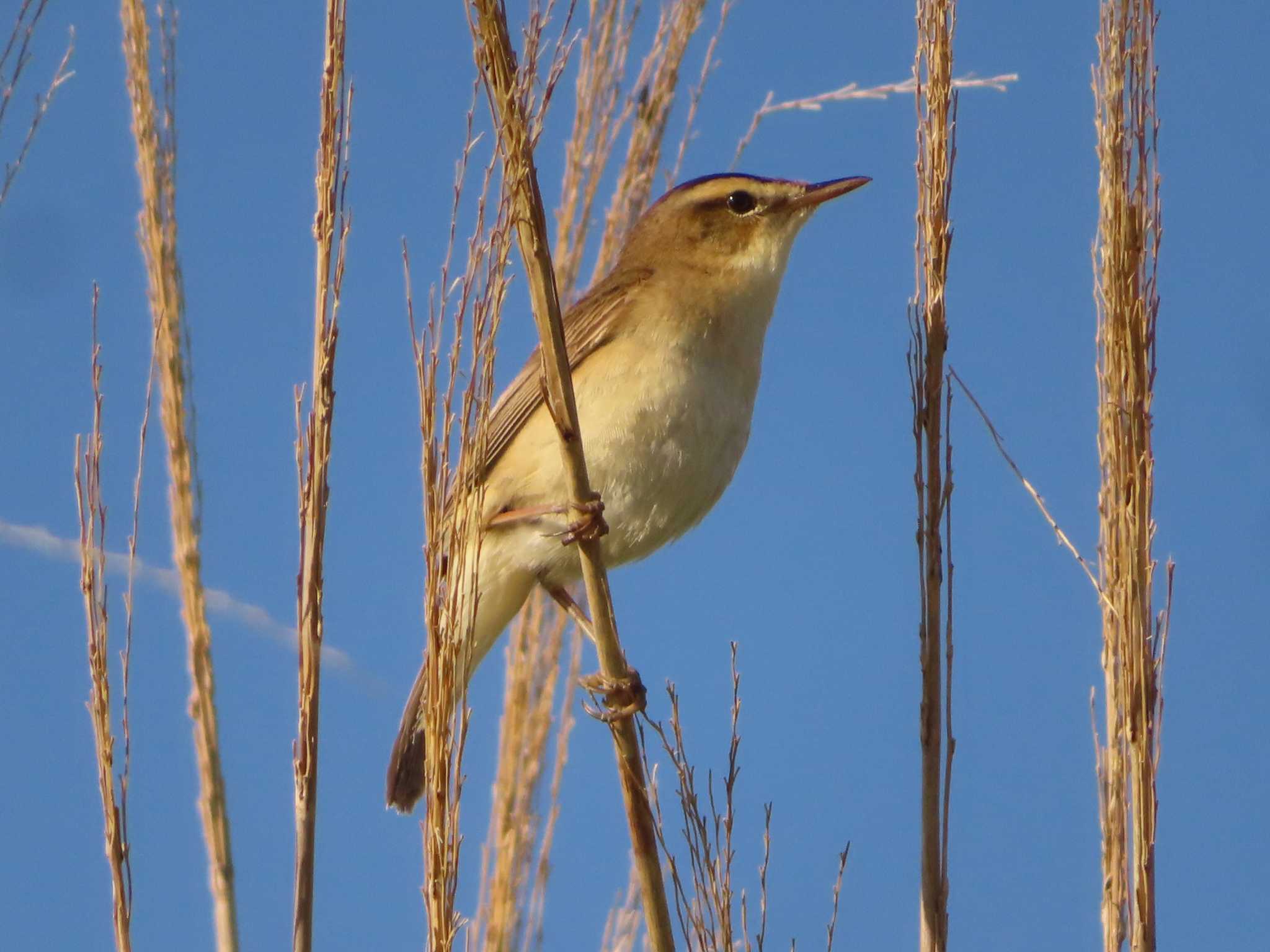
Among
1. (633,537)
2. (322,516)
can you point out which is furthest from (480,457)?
(633,537)

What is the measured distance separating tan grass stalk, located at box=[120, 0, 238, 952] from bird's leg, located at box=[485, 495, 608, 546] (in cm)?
62

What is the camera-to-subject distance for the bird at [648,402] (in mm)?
3139

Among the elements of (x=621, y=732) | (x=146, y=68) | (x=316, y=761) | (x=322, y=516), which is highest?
(x=146, y=68)

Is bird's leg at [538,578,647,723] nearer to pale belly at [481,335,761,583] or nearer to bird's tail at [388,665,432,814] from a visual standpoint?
pale belly at [481,335,761,583]

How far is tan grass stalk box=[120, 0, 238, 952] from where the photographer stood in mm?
2631

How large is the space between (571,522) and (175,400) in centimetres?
97

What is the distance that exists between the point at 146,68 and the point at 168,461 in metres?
0.86

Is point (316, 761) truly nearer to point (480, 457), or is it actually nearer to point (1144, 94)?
point (480, 457)

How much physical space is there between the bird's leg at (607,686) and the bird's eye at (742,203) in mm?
1078

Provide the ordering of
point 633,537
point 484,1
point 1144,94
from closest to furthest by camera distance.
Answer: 1. point 484,1
2. point 1144,94
3. point 633,537

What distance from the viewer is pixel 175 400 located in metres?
2.85

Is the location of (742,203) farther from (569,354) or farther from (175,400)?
(175,400)

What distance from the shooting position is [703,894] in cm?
221

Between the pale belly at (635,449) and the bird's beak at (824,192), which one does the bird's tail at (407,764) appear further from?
the bird's beak at (824,192)
